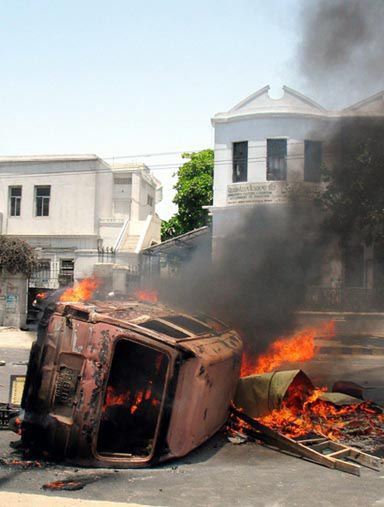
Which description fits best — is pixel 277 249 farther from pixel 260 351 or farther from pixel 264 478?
pixel 264 478

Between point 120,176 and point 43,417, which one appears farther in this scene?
point 120,176

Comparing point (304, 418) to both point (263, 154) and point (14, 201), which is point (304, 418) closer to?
point (263, 154)

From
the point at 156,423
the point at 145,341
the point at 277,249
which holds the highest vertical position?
the point at 277,249

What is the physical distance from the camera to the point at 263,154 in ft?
72.5

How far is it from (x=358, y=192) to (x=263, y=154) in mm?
8560

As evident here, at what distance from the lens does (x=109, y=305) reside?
6.40m

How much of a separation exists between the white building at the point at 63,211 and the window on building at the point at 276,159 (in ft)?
22.8

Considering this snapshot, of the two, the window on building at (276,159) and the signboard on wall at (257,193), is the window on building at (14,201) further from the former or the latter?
the window on building at (276,159)

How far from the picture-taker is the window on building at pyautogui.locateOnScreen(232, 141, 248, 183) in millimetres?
22547

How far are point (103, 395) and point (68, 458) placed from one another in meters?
0.77

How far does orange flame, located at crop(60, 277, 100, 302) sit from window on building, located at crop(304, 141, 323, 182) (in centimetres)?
1154

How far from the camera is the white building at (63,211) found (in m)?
25.4

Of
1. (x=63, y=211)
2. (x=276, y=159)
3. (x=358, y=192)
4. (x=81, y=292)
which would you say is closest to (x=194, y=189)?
(x=63, y=211)

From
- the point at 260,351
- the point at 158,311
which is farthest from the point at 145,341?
the point at 260,351
